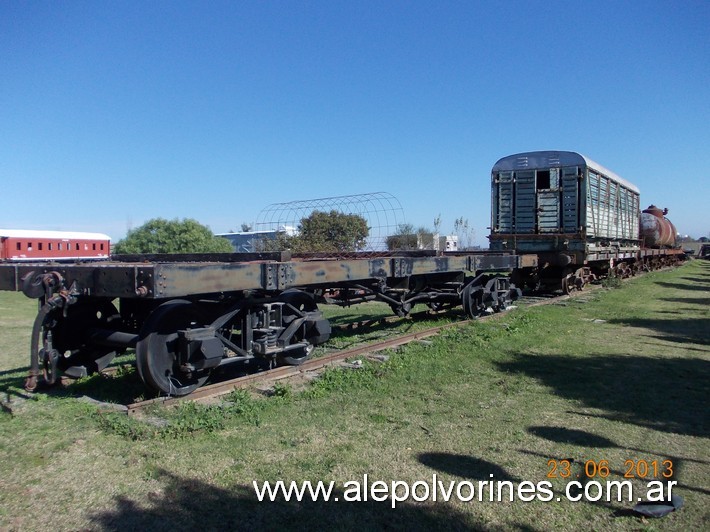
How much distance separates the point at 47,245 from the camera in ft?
106

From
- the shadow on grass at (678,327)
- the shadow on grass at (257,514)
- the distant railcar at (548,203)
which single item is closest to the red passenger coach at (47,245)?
the distant railcar at (548,203)

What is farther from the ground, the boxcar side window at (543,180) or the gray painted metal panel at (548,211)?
the boxcar side window at (543,180)

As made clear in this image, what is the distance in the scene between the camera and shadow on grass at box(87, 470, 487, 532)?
310cm

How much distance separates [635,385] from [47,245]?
33778 millimetres

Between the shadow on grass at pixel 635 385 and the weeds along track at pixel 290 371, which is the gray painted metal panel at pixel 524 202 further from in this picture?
the shadow on grass at pixel 635 385

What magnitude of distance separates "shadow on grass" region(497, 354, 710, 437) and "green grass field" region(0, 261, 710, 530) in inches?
0.9

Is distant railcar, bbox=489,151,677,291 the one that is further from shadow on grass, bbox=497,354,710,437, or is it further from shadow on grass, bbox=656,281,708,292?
shadow on grass, bbox=497,354,710,437

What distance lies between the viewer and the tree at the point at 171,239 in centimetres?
2145

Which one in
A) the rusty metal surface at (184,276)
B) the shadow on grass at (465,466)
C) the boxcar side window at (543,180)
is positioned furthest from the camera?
the boxcar side window at (543,180)

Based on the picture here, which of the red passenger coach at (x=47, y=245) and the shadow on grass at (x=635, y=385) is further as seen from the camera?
the red passenger coach at (x=47, y=245)

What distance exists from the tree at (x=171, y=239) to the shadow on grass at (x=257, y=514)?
726 inches

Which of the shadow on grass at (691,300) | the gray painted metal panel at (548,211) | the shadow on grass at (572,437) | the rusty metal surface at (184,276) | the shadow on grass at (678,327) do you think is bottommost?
the shadow on grass at (572,437)

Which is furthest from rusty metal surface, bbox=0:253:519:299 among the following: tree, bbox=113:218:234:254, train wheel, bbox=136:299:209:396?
tree, bbox=113:218:234:254

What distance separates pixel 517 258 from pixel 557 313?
141 centimetres
